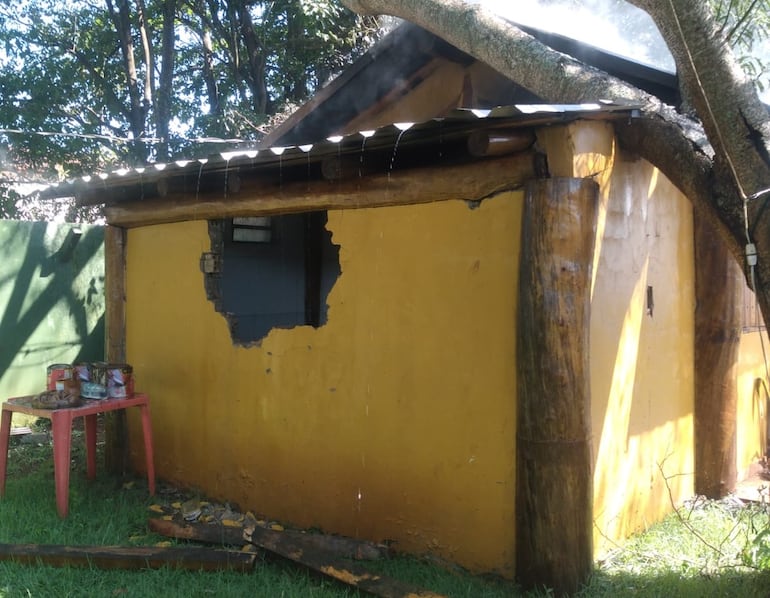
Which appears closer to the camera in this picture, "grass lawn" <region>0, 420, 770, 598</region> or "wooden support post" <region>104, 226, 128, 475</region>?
"grass lawn" <region>0, 420, 770, 598</region>

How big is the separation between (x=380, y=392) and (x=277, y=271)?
396cm

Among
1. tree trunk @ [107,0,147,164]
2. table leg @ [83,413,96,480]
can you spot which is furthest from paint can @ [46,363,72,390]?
tree trunk @ [107,0,147,164]

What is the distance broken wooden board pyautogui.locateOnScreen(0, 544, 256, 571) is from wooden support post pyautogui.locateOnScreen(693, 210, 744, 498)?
3.50m

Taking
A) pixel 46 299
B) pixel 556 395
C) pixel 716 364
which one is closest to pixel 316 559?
pixel 556 395

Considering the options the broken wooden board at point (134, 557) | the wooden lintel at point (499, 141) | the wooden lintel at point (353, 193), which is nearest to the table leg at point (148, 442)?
the broken wooden board at point (134, 557)

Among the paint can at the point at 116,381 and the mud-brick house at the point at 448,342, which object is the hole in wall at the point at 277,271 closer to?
the mud-brick house at the point at 448,342

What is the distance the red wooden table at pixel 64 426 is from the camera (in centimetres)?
505

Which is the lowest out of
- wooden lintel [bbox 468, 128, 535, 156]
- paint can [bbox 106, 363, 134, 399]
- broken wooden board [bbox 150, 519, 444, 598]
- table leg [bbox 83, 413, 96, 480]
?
broken wooden board [bbox 150, 519, 444, 598]

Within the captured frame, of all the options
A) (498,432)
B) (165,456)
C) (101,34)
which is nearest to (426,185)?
(498,432)

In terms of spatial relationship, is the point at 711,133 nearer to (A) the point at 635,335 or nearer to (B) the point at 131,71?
(A) the point at 635,335

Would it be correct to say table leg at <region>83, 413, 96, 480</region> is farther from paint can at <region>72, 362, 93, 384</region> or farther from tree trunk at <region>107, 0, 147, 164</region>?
tree trunk at <region>107, 0, 147, 164</region>

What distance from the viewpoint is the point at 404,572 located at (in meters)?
4.21

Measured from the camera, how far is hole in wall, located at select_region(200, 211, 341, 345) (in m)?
7.76

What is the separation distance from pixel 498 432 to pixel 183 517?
260 centimetres
